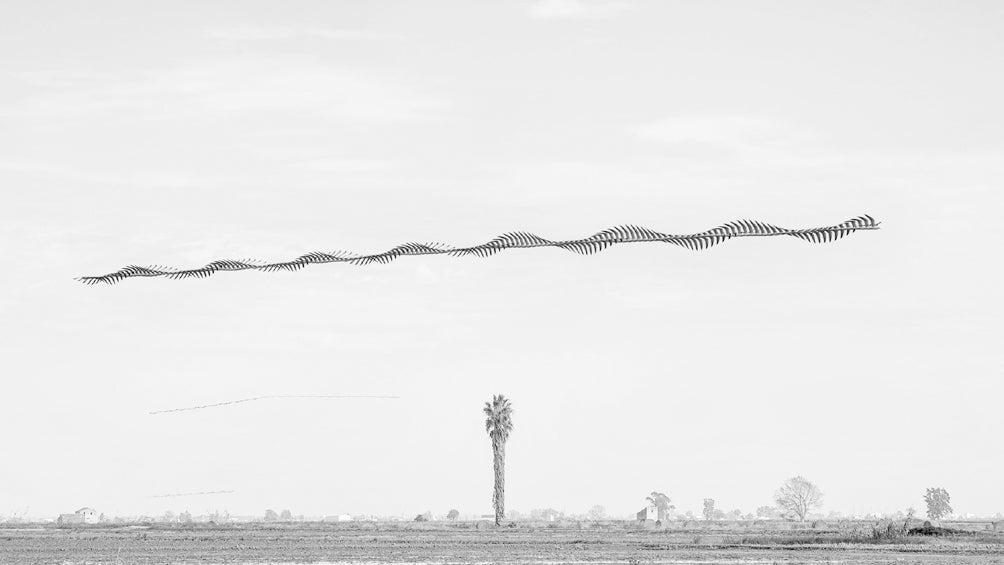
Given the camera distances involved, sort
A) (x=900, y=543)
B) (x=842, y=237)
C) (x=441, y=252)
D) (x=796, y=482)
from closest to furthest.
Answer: (x=842, y=237)
(x=441, y=252)
(x=900, y=543)
(x=796, y=482)

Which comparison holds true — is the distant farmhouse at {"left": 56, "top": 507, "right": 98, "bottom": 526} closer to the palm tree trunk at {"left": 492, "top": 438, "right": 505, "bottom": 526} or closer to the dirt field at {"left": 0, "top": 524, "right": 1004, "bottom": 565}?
the palm tree trunk at {"left": 492, "top": 438, "right": 505, "bottom": 526}

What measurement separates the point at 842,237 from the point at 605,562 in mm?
35691

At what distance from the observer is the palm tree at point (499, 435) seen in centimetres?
9450

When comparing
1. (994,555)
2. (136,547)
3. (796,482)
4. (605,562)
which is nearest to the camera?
(605,562)

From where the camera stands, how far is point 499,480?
9562cm

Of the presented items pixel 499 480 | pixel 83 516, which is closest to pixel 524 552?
pixel 499 480

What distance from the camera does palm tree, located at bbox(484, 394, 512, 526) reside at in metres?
94.5

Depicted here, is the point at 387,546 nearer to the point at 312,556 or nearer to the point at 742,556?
the point at 312,556

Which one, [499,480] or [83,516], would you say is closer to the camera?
[499,480]

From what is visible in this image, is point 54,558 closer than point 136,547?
Yes

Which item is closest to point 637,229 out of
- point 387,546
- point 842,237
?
point 842,237

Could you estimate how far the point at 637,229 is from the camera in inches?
252

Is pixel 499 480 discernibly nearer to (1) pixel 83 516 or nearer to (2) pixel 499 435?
(2) pixel 499 435

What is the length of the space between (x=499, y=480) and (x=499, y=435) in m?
4.02
